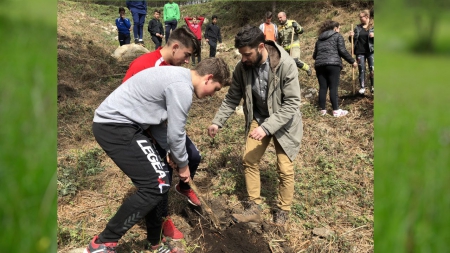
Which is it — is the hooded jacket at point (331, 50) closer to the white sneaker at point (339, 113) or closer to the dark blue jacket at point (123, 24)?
the white sneaker at point (339, 113)

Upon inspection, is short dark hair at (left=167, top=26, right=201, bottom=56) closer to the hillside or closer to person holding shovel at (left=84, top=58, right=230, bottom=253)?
person holding shovel at (left=84, top=58, right=230, bottom=253)

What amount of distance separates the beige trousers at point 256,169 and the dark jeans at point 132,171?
124cm

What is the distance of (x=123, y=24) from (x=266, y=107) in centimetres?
836

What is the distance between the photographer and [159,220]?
7.75 feet

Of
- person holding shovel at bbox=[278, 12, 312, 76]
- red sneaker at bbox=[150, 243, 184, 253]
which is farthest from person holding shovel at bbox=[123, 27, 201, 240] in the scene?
person holding shovel at bbox=[278, 12, 312, 76]

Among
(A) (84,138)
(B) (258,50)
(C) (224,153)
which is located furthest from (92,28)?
(B) (258,50)

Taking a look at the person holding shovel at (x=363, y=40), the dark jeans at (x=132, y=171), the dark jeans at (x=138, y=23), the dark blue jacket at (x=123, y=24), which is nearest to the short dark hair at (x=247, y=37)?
the dark jeans at (x=132, y=171)

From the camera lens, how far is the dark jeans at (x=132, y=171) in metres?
1.93

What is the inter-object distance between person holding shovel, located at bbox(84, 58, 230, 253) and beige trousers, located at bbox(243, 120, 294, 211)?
1.12 m

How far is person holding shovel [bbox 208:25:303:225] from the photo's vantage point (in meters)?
2.60
